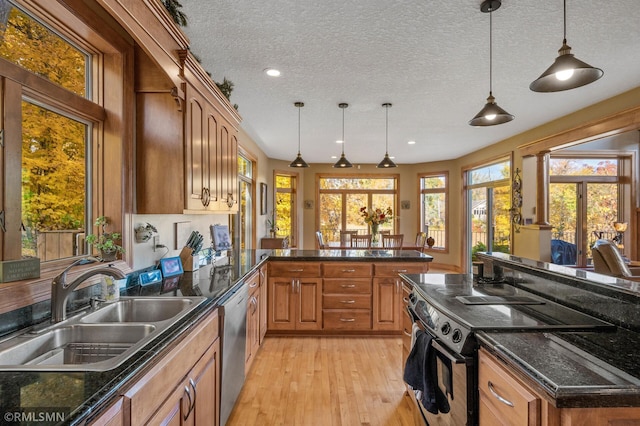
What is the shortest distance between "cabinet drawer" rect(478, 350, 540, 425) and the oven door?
46mm

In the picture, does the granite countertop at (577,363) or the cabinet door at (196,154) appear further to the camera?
the cabinet door at (196,154)

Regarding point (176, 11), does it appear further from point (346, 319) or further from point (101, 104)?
point (346, 319)

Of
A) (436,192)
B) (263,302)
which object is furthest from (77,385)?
(436,192)

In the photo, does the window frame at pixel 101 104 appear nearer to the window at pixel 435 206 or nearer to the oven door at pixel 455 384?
the oven door at pixel 455 384

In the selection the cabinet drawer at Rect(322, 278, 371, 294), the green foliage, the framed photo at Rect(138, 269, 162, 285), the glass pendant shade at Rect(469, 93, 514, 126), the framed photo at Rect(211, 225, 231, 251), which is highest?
the green foliage

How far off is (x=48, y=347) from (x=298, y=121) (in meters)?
4.10

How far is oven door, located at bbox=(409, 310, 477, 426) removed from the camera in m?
1.41

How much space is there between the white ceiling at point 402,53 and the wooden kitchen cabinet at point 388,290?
1898mm

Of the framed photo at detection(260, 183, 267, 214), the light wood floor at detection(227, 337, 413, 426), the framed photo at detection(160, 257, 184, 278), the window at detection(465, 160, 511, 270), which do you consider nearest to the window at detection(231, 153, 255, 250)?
the framed photo at detection(260, 183, 267, 214)

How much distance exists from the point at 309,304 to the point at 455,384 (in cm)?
228

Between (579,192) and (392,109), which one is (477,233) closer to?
(579,192)

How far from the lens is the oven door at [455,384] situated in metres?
1.41

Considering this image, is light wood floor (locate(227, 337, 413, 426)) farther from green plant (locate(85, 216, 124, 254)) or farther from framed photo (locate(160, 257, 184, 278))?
green plant (locate(85, 216, 124, 254))

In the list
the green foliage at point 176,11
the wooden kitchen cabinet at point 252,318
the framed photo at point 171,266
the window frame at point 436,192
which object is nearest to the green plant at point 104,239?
the framed photo at point 171,266
